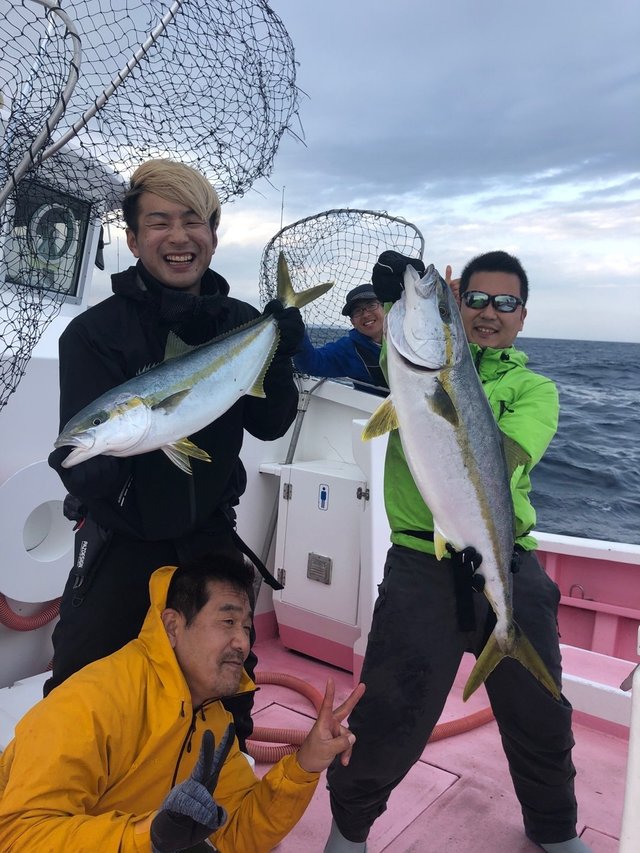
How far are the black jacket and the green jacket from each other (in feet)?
1.84

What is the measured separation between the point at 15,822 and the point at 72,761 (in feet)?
0.62

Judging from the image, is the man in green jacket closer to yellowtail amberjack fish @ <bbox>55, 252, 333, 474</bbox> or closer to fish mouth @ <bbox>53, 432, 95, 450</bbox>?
yellowtail amberjack fish @ <bbox>55, 252, 333, 474</bbox>

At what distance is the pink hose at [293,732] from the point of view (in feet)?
12.1

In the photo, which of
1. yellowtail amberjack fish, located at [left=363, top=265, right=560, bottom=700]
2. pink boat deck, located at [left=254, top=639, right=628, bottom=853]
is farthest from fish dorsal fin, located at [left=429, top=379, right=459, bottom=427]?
pink boat deck, located at [left=254, top=639, right=628, bottom=853]

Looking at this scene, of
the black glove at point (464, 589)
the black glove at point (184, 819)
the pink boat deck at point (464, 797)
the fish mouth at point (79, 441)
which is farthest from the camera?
the pink boat deck at point (464, 797)

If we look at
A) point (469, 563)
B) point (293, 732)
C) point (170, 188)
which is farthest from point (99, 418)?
point (293, 732)

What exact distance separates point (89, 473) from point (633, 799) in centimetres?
167

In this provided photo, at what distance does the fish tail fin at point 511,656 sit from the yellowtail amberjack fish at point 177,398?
1248 mm

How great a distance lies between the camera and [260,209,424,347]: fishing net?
568 centimetres

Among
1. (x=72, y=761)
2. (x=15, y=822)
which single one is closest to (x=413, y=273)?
(x=72, y=761)

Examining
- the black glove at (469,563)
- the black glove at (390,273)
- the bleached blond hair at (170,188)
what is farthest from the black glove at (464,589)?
the bleached blond hair at (170,188)

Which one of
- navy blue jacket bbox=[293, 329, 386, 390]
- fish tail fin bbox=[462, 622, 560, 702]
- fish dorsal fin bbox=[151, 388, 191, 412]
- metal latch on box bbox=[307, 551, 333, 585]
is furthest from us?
navy blue jacket bbox=[293, 329, 386, 390]

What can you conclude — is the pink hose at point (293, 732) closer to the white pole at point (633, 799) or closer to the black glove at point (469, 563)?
the black glove at point (469, 563)

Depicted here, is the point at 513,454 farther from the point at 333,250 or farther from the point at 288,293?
the point at 333,250
